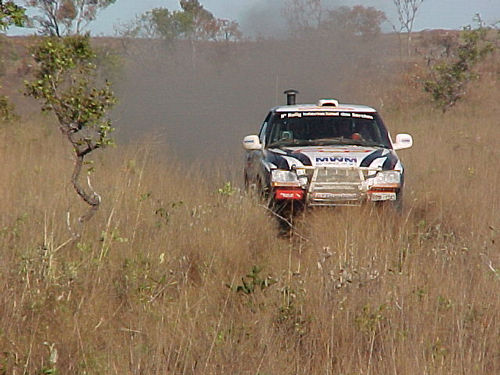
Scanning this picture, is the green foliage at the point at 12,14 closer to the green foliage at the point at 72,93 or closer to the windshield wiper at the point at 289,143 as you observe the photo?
the green foliage at the point at 72,93

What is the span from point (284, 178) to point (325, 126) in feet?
5.71

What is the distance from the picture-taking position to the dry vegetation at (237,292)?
4234 mm

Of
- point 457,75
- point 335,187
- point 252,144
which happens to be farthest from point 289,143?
point 457,75

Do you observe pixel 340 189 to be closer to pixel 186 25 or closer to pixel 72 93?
pixel 72 93

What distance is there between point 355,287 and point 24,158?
7.80 m

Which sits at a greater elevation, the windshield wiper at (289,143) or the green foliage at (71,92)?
the green foliage at (71,92)

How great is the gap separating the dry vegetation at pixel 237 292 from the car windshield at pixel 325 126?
1717mm

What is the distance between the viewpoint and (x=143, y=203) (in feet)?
27.0

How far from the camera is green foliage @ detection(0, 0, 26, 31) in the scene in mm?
5555

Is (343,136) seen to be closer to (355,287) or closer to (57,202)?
(57,202)

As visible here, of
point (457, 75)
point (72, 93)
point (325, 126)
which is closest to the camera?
point (72, 93)

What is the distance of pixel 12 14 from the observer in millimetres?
5566

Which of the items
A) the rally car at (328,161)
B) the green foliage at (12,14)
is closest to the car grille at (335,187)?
the rally car at (328,161)

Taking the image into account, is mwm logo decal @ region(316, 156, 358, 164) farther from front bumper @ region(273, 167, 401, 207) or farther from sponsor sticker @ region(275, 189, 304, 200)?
sponsor sticker @ region(275, 189, 304, 200)
